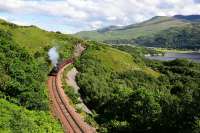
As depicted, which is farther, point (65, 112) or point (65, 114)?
point (65, 112)

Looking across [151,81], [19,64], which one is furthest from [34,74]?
[151,81]

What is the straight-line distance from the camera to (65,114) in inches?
1957

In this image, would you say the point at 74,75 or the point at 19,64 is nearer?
the point at 19,64

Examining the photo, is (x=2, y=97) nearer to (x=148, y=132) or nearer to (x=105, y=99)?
(x=148, y=132)

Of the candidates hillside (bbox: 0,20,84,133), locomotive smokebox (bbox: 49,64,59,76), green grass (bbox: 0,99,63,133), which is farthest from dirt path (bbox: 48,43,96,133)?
locomotive smokebox (bbox: 49,64,59,76)

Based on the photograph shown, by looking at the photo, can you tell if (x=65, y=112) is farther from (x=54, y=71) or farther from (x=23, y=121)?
(x=54, y=71)

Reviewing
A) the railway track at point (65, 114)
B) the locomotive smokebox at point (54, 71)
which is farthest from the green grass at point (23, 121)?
the locomotive smokebox at point (54, 71)

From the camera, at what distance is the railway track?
44.2 meters

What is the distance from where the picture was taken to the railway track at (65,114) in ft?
145

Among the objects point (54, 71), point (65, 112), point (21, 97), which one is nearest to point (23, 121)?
point (21, 97)

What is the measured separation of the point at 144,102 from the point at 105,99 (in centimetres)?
1428

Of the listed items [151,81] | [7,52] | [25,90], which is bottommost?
[151,81]

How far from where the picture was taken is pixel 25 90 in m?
49.5

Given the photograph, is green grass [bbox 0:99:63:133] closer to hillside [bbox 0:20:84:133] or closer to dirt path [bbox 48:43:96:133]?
hillside [bbox 0:20:84:133]
